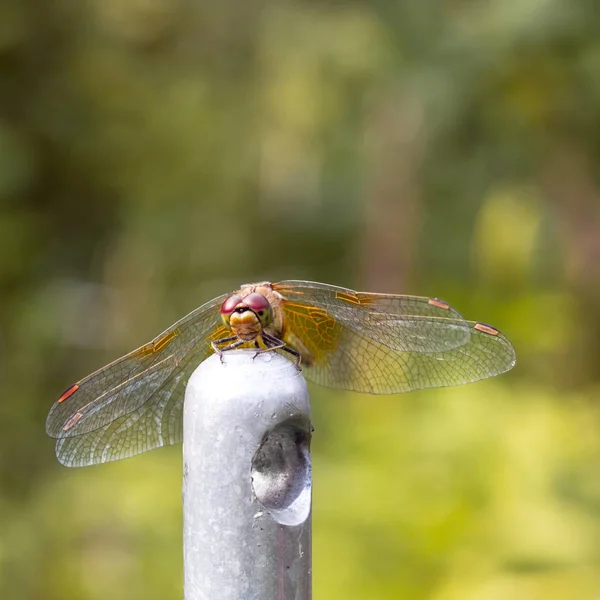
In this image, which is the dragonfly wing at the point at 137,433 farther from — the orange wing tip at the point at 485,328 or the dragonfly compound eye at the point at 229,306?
the orange wing tip at the point at 485,328

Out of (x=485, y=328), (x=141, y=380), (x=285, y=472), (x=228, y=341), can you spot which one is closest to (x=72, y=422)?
(x=141, y=380)

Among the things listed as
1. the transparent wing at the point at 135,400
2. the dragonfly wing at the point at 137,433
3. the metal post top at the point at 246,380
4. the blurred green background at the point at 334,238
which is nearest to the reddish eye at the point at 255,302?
the transparent wing at the point at 135,400

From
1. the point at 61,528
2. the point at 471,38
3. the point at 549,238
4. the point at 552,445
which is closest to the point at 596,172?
the point at 549,238

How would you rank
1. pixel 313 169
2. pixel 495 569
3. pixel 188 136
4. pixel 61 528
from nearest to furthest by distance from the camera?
pixel 495 569, pixel 61 528, pixel 313 169, pixel 188 136

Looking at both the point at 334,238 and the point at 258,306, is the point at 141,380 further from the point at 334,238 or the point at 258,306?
the point at 334,238

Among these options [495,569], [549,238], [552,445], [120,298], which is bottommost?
[495,569]

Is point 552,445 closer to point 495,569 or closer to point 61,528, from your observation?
point 495,569
